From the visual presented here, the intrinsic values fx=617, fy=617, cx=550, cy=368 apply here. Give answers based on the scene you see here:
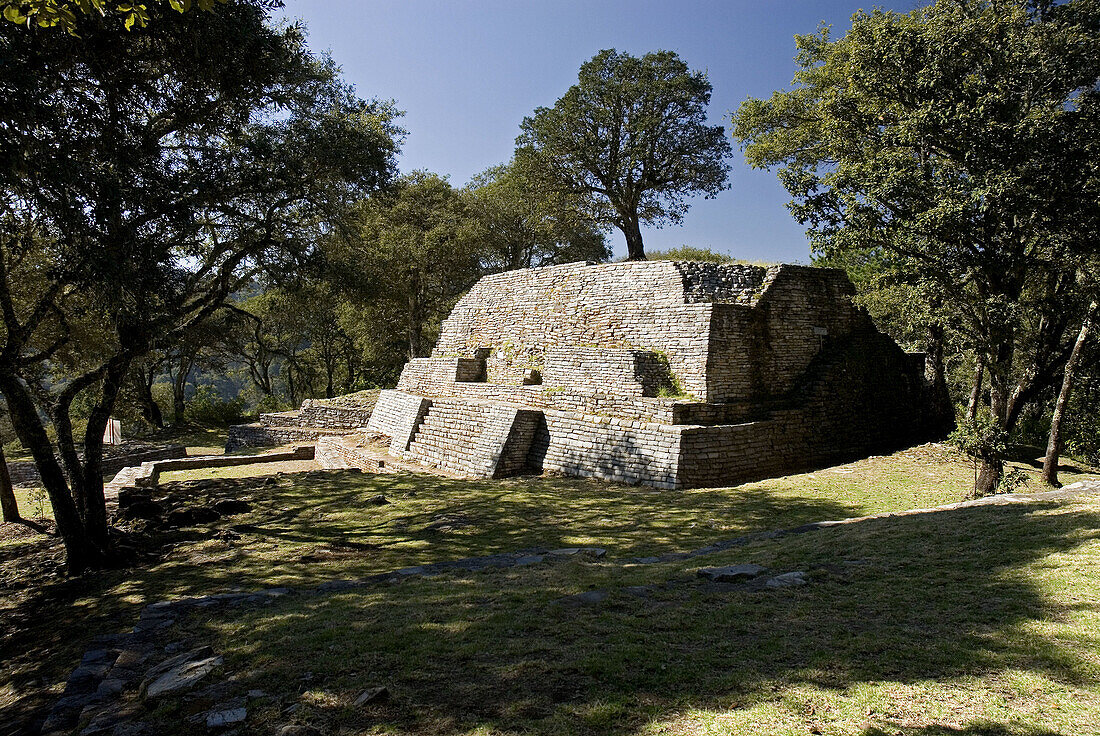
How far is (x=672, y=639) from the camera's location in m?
3.37

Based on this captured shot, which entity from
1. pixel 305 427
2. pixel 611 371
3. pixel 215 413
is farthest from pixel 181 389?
pixel 611 371

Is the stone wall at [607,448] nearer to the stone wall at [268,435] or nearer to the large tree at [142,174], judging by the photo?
the large tree at [142,174]

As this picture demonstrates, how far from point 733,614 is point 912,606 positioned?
3.39 ft

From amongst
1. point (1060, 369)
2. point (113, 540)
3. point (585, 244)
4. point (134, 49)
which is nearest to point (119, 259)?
point (134, 49)

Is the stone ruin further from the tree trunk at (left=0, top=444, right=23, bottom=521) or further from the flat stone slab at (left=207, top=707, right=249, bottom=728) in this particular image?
the flat stone slab at (left=207, top=707, right=249, bottom=728)

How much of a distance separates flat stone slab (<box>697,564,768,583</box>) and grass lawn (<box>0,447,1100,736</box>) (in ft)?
0.61

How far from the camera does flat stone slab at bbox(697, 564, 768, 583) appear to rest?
14.8 ft

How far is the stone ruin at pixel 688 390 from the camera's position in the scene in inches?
403

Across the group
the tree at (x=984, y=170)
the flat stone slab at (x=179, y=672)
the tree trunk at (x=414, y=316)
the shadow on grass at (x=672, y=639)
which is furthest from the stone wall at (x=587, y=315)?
the flat stone slab at (x=179, y=672)

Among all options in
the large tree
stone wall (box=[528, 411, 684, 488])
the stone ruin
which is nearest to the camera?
the large tree

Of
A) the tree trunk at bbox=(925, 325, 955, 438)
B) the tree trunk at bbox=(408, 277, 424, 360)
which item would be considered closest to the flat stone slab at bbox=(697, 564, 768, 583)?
the tree trunk at bbox=(925, 325, 955, 438)

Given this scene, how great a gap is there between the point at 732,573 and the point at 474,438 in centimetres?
842

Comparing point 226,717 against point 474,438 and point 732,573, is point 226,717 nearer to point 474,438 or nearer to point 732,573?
point 732,573

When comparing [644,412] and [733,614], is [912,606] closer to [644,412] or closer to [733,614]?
[733,614]
